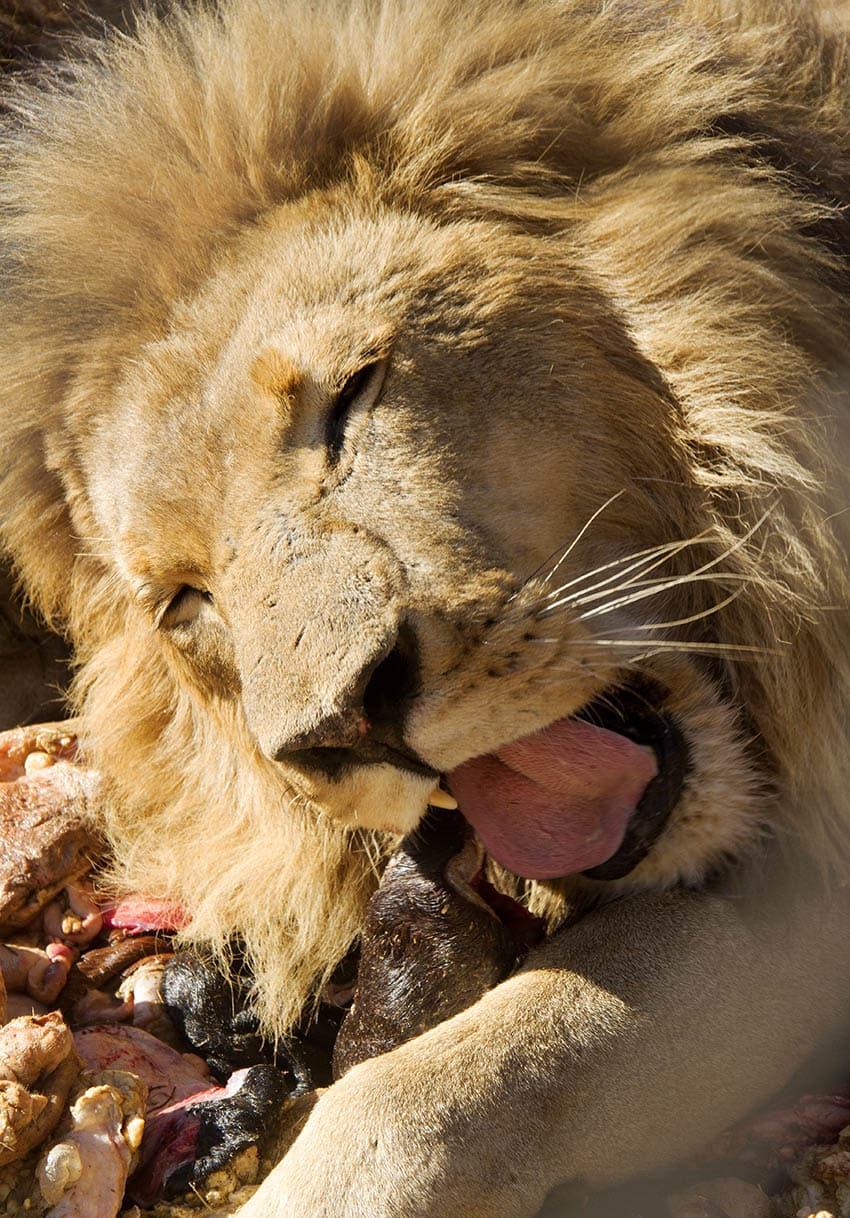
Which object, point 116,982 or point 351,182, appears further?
point 116,982

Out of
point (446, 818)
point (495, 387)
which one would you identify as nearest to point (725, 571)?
point (495, 387)

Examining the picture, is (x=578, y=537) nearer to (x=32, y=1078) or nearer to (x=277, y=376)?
(x=277, y=376)

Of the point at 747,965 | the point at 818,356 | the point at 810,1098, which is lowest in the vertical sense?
the point at 810,1098

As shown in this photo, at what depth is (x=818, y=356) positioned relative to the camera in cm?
258

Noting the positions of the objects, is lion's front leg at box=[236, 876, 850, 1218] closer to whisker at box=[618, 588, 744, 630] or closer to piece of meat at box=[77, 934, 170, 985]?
whisker at box=[618, 588, 744, 630]

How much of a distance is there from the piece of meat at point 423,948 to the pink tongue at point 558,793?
0.62 ft

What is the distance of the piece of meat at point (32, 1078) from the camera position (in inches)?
90.9

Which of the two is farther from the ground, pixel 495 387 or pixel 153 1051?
pixel 495 387

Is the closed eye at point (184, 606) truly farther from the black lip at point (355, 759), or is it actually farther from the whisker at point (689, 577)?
the whisker at point (689, 577)

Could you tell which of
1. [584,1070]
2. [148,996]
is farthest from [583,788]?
[148,996]

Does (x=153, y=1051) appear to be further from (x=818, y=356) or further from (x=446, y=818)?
(x=818, y=356)

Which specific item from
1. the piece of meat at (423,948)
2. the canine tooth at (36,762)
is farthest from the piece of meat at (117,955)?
the piece of meat at (423,948)

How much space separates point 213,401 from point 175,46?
80cm

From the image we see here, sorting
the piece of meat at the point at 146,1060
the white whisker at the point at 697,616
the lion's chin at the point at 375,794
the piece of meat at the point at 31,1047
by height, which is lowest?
the piece of meat at the point at 146,1060
